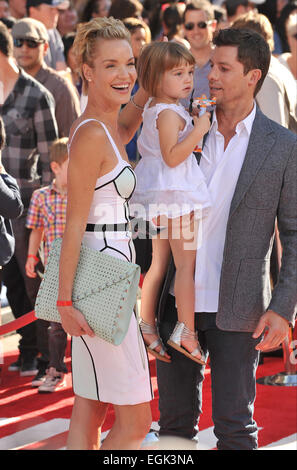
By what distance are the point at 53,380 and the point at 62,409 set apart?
44 centimetres

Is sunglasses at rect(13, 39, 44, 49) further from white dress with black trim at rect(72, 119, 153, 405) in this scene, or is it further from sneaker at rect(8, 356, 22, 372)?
white dress with black trim at rect(72, 119, 153, 405)

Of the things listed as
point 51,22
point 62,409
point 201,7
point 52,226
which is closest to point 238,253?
point 62,409

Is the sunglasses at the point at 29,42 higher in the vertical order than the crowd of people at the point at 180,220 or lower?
higher

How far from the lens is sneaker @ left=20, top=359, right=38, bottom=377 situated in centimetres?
627

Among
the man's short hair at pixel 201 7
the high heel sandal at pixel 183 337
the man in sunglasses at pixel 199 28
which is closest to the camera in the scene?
the high heel sandal at pixel 183 337

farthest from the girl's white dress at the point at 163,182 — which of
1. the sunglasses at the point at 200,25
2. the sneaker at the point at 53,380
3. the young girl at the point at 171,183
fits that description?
the sunglasses at the point at 200,25

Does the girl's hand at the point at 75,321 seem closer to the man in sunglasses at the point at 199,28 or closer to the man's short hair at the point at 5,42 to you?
the man's short hair at the point at 5,42

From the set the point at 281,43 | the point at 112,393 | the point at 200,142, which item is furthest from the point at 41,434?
the point at 281,43

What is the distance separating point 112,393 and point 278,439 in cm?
182

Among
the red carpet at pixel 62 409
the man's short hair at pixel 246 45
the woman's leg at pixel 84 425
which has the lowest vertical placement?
the red carpet at pixel 62 409

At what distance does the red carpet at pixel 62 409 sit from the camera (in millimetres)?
4929

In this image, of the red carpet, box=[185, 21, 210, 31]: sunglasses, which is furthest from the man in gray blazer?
box=[185, 21, 210, 31]: sunglasses

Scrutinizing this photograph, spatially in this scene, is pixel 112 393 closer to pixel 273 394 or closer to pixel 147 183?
pixel 147 183

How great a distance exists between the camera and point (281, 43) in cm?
1088
